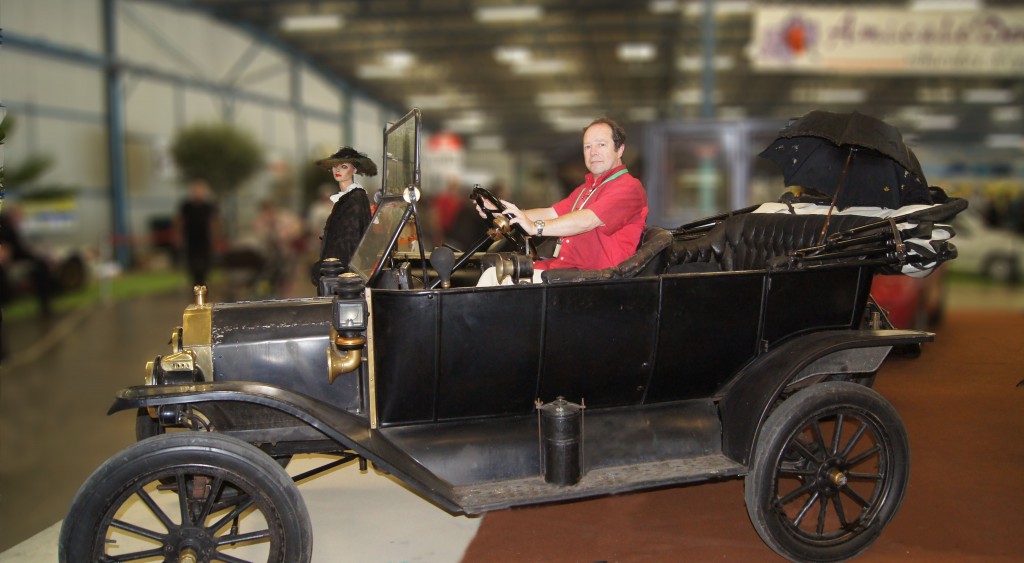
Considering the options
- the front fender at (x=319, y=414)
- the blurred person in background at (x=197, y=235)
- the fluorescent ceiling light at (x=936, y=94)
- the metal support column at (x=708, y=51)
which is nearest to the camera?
the front fender at (x=319, y=414)

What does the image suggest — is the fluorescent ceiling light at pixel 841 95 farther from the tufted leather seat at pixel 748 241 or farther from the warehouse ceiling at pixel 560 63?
the tufted leather seat at pixel 748 241

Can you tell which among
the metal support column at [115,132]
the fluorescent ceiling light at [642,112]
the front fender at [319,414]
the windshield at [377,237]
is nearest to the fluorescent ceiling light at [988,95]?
the fluorescent ceiling light at [642,112]

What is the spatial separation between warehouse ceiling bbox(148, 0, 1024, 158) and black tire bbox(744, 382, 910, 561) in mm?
6163

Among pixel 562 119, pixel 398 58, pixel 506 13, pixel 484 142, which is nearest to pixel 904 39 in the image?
pixel 506 13

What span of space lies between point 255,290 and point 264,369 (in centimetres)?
637

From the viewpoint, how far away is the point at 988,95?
2338 centimetres

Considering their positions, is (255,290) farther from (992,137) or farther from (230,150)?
(992,137)

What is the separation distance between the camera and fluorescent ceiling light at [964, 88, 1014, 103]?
22853 millimetres

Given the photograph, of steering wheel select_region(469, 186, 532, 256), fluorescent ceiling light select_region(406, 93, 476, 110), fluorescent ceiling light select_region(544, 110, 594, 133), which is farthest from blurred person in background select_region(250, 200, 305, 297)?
fluorescent ceiling light select_region(544, 110, 594, 133)

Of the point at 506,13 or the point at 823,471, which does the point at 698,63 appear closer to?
the point at 506,13

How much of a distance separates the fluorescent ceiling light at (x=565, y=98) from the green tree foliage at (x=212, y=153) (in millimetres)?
13546

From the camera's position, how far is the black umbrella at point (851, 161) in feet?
10.4

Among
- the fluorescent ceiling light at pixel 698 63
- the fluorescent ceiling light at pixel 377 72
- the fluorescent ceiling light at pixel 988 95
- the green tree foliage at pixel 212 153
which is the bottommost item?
the green tree foliage at pixel 212 153

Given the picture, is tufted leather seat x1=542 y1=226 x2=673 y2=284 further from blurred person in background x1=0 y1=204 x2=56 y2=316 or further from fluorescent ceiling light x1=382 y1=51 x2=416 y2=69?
fluorescent ceiling light x1=382 y1=51 x2=416 y2=69
